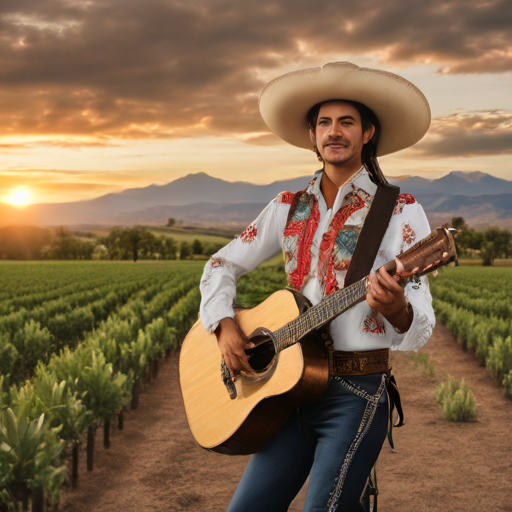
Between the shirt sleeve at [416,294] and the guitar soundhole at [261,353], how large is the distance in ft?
1.79

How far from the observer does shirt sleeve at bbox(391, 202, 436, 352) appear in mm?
1977

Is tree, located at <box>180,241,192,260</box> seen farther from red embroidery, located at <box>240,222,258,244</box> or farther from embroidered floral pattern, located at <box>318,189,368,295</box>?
embroidered floral pattern, located at <box>318,189,368,295</box>

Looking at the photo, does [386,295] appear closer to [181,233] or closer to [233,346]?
[233,346]

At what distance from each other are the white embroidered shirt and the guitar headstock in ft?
0.91

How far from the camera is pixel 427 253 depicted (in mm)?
1701

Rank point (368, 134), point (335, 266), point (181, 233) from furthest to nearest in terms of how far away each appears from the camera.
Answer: point (181, 233) < point (368, 134) < point (335, 266)

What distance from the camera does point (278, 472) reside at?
210 centimetres

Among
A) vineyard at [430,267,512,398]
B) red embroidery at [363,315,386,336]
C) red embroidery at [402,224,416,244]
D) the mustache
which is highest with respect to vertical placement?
the mustache

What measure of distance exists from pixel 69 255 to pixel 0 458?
114735 mm

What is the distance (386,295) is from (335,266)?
0.42 metres

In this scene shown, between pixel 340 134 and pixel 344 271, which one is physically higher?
pixel 340 134

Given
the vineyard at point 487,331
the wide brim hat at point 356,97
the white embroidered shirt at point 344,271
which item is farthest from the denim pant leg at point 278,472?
the vineyard at point 487,331

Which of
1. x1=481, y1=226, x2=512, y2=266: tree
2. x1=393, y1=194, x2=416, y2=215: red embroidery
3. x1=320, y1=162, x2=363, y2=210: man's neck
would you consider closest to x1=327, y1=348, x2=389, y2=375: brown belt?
x1=393, y1=194, x2=416, y2=215: red embroidery

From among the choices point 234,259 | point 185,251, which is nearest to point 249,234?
point 234,259
